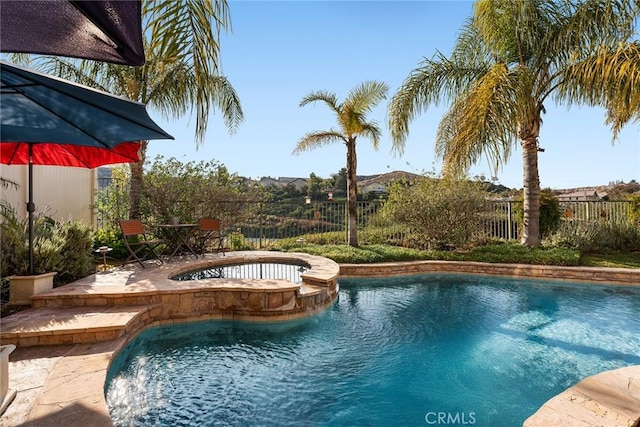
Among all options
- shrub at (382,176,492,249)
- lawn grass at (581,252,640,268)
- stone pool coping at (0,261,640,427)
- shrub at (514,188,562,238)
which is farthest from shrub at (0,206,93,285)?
shrub at (514,188,562,238)

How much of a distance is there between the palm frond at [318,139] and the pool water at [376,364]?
5.91 m

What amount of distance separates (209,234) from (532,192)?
29.4ft

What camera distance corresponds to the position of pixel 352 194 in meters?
10.5

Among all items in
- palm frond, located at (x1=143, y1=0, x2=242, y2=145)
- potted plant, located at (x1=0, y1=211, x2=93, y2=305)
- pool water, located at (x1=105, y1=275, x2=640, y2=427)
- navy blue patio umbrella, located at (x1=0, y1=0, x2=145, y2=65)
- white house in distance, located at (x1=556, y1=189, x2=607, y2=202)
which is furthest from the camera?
white house in distance, located at (x1=556, y1=189, x2=607, y2=202)

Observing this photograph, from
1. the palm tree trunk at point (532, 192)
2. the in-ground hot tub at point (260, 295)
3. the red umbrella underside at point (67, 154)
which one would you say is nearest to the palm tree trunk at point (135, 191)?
the in-ground hot tub at point (260, 295)

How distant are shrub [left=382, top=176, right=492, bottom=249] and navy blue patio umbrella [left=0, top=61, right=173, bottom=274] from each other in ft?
27.0

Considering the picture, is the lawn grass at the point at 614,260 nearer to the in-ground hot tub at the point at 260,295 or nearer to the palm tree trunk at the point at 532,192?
the palm tree trunk at the point at 532,192

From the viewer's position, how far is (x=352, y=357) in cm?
399

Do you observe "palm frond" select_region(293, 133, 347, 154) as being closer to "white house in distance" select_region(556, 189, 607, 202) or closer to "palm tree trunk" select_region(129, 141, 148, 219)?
"palm tree trunk" select_region(129, 141, 148, 219)

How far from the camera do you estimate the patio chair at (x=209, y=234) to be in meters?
7.79

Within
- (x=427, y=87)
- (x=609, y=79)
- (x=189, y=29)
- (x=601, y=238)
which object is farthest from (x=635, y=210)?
(x=189, y=29)

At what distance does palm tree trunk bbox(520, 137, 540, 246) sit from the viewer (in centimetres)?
952

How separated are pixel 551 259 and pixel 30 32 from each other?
1008cm

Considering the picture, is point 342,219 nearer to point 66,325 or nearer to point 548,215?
point 548,215
